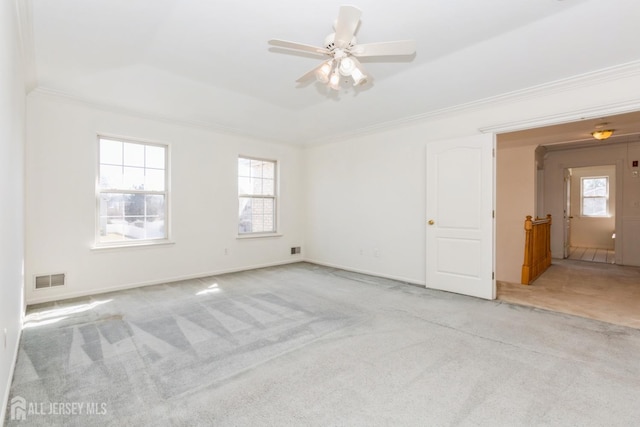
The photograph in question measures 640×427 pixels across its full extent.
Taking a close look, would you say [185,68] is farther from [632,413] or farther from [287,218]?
[632,413]

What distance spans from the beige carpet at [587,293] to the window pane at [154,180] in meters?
5.02

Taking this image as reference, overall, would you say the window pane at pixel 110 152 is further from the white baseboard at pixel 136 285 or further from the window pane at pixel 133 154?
the white baseboard at pixel 136 285

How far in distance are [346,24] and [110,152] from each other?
3744 millimetres

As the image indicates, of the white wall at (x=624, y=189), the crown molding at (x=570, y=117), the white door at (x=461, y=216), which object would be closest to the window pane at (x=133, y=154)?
the white door at (x=461, y=216)

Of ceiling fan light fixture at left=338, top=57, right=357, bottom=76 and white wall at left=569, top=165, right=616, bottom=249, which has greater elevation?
ceiling fan light fixture at left=338, top=57, right=357, bottom=76

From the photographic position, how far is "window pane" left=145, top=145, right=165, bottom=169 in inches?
178

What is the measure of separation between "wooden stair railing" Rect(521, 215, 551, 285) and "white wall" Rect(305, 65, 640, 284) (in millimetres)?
364

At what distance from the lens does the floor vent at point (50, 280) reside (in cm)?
360

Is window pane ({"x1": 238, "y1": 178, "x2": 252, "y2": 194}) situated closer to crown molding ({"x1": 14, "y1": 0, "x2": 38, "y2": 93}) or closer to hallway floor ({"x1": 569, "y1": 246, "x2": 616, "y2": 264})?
crown molding ({"x1": 14, "y1": 0, "x2": 38, "y2": 93})

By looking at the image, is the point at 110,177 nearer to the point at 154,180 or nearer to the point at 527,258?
the point at 154,180

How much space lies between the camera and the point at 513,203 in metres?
5.84

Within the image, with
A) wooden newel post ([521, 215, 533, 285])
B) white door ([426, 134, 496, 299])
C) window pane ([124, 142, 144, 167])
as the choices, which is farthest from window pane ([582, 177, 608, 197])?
window pane ([124, 142, 144, 167])

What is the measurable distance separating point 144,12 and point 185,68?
1001mm

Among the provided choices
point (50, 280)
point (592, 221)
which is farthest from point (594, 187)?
point (50, 280)
